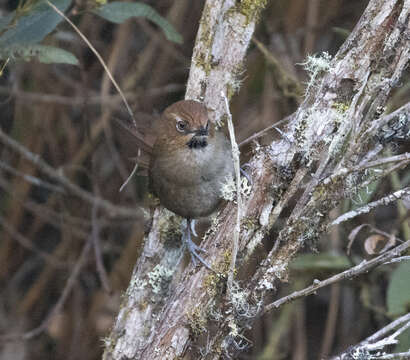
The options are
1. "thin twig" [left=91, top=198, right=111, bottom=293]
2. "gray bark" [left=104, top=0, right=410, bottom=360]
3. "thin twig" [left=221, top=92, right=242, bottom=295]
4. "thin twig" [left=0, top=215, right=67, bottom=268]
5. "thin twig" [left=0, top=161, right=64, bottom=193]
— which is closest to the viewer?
"thin twig" [left=221, top=92, right=242, bottom=295]

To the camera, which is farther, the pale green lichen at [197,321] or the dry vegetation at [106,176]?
the dry vegetation at [106,176]

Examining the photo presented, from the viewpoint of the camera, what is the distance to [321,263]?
3.47 metres

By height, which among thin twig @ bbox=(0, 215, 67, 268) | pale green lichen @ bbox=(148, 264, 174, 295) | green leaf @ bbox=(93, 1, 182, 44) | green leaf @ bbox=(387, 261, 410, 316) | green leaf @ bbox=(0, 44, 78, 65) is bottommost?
pale green lichen @ bbox=(148, 264, 174, 295)

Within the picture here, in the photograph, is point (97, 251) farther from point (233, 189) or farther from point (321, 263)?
point (233, 189)

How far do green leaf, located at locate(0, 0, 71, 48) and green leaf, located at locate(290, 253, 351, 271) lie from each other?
1804 mm

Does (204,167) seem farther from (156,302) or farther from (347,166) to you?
(347,166)

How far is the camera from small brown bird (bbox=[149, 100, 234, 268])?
8.04 ft

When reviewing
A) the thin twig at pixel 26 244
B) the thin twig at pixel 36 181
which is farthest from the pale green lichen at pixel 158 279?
the thin twig at pixel 26 244

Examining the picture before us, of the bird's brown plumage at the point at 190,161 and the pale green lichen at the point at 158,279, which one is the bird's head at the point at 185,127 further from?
the pale green lichen at the point at 158,279

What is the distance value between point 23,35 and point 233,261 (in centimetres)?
137

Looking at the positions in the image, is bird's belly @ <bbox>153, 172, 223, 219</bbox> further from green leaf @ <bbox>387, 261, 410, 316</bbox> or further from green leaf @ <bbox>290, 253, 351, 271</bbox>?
green leaf @ <bbox>290, 253, 351, 271</bbox>

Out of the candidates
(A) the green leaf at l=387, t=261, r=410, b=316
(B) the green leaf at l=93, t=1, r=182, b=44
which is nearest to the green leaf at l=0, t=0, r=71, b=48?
(B) the green leaf at l=93, t=1, r=182, b=44

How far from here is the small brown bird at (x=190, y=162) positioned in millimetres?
2451

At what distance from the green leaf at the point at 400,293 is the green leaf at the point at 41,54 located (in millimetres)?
1615
